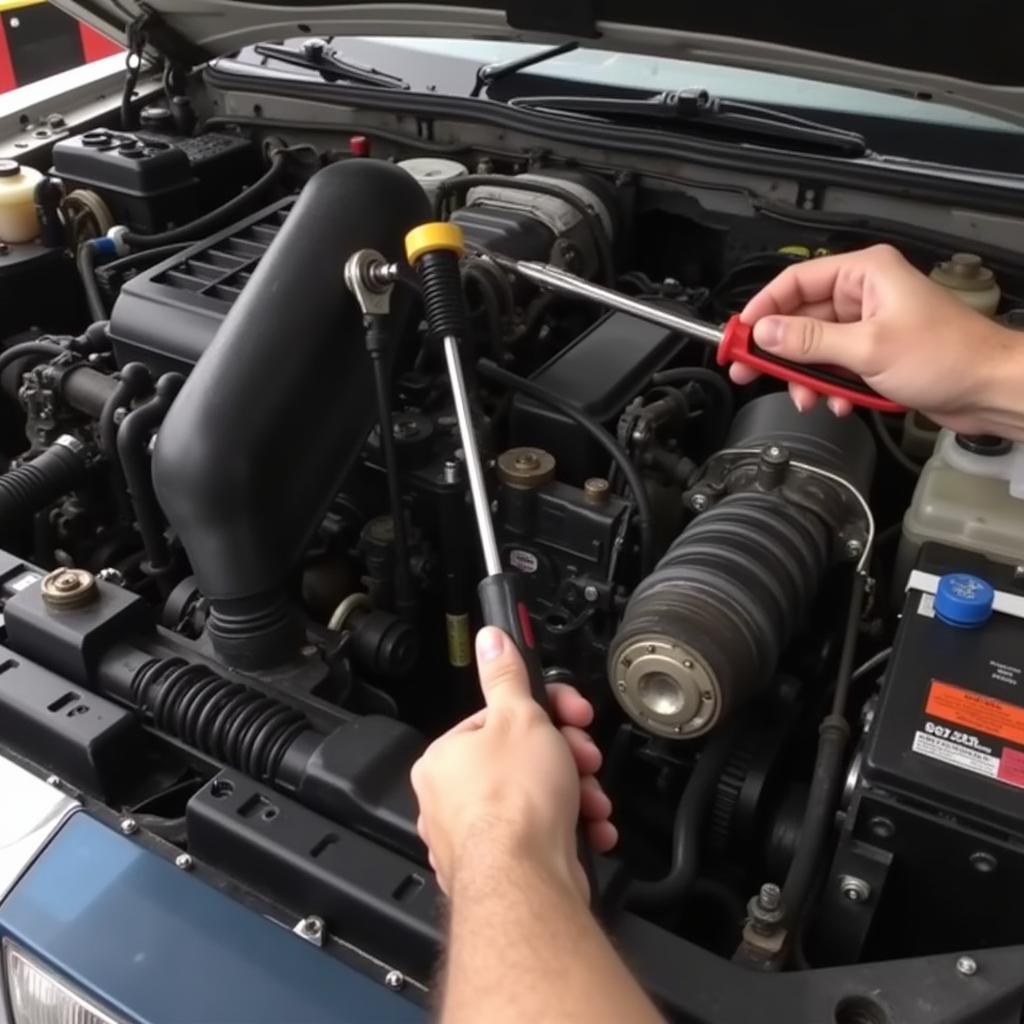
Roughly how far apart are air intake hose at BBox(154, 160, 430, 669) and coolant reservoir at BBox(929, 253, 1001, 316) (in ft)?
2.23

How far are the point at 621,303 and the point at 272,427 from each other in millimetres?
374

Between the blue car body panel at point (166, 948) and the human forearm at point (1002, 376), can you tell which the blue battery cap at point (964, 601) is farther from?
the blue car body panel at point (166, 948)

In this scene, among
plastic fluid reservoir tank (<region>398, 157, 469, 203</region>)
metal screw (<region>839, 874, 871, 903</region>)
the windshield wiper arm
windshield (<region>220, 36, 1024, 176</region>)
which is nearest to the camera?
metal screw (<region>839, 874, 871, 903</region>)

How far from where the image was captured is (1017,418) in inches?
40.6

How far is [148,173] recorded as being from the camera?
165 cm

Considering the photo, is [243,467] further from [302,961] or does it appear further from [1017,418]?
[1017,418]

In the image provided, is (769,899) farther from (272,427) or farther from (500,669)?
(272,427)

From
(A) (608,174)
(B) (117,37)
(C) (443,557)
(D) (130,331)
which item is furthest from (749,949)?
(B) (117,37)

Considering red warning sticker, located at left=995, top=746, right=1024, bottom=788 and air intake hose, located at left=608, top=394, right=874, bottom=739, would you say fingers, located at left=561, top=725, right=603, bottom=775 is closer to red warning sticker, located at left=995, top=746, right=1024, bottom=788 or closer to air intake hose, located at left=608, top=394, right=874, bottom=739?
air intake hose, located at left=608, top=394, right=874, bottom=739

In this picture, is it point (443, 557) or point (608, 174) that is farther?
point (608, 174)

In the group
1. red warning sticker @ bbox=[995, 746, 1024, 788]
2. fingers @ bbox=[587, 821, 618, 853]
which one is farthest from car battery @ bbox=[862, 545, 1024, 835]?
fingers @ bbox=[587, 821, 618, 853]

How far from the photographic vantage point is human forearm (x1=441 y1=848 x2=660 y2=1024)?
59 centimetres

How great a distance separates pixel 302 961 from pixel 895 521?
858mm

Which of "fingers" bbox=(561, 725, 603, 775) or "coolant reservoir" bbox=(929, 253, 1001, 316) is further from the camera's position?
"coolant reservoir" bbox=(929, 253, 1001, 316)
